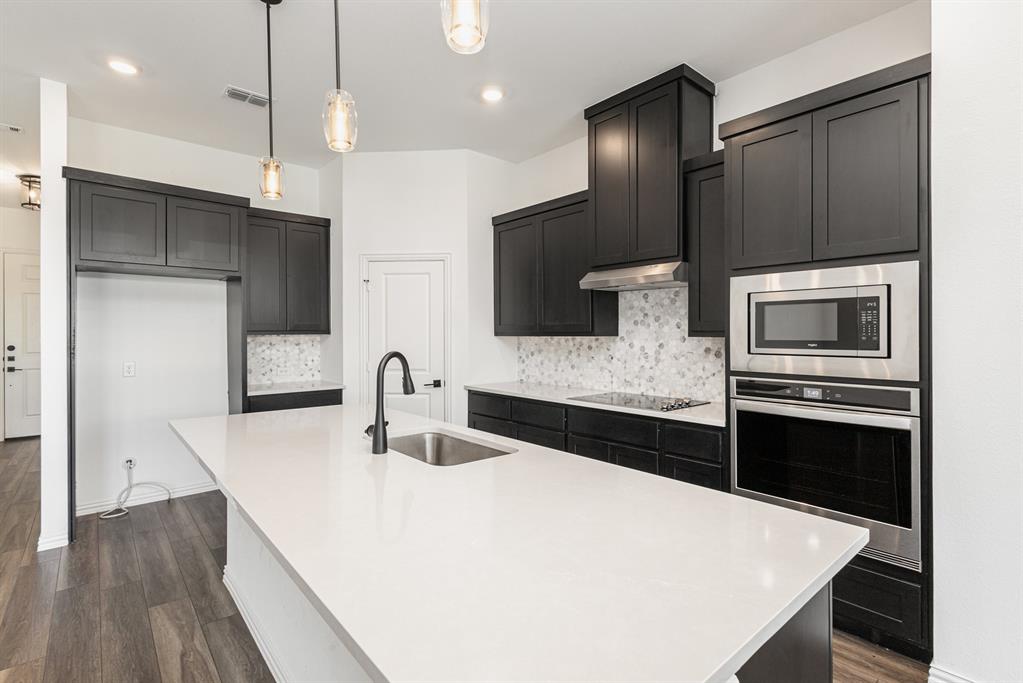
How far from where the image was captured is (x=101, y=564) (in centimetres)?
289

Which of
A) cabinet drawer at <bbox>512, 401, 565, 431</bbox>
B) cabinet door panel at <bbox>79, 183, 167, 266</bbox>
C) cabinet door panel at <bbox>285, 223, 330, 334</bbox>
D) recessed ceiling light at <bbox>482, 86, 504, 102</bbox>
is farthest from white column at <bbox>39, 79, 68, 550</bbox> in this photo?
cabinet drawer at <bbox>512, 401, 565, 431</bbox>

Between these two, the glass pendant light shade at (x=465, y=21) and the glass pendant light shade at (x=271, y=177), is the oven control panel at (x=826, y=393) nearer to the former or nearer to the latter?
the glass pendant light shade at (x=465, y=21)

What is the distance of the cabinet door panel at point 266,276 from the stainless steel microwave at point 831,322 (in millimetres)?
3593

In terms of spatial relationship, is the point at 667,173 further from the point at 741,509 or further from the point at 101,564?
the point at 101,564

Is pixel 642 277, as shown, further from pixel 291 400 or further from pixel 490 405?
pixel 291 400

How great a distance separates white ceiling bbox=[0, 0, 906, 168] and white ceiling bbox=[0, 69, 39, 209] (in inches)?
8.0

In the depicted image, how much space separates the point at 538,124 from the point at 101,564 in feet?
13.0

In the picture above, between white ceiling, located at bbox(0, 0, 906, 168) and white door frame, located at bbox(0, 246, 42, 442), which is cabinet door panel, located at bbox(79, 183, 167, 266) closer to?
white ceiling, located at bbox(0, 0, 906, 168)

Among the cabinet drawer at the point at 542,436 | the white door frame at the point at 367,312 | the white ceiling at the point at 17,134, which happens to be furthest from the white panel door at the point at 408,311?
the white ceiling at the point at 17,134

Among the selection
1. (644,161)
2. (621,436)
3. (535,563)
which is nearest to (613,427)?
(621,436)

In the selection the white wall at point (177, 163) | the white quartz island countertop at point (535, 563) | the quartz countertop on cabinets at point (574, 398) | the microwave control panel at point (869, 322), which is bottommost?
the white quartz island countertop at point (535, 563)

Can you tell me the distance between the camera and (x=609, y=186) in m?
3.40

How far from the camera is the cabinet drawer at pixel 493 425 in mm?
4000

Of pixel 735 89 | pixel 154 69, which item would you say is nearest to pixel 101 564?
pixel 154 69
